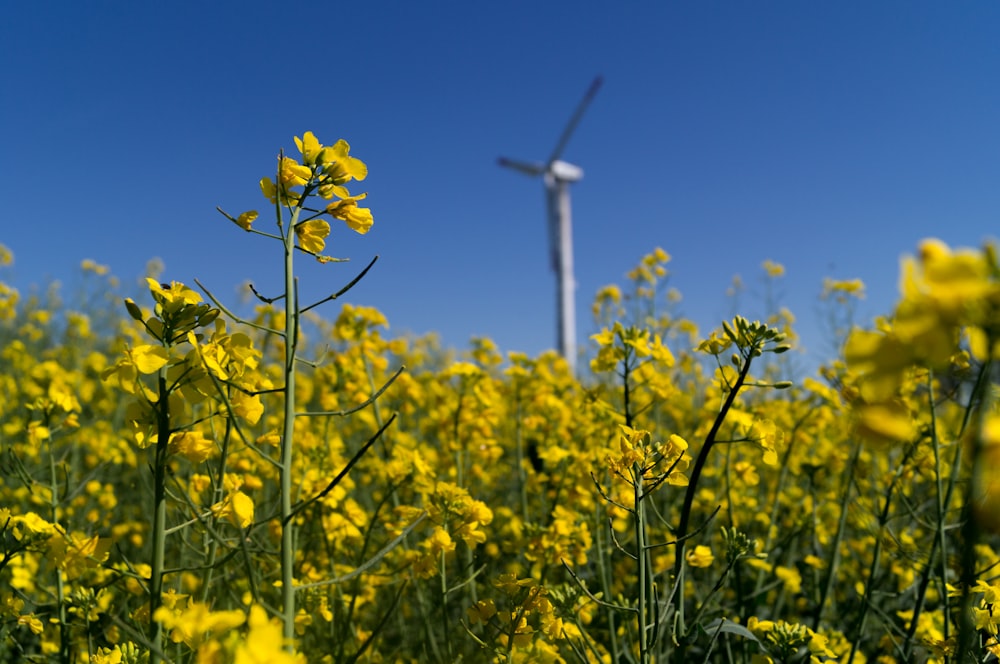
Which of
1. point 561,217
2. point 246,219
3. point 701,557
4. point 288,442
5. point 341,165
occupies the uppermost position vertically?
point 561,217

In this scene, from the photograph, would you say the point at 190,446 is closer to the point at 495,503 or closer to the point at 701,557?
the point at 701,557

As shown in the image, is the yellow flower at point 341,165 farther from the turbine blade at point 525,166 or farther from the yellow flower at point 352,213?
the turbine blade at point 525,166

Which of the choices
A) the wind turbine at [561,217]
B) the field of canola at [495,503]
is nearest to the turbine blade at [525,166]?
the wind turbine at [561,217]

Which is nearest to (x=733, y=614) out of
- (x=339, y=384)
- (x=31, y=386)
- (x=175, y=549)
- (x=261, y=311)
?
(x=339, y=384)

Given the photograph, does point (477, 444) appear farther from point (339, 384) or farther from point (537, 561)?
point (537, 561)

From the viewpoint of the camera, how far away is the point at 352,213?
1.35 m

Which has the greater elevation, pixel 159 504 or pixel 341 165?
pixel 341 165

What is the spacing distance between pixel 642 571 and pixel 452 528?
33.5 inches

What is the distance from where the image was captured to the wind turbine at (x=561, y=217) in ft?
67.1

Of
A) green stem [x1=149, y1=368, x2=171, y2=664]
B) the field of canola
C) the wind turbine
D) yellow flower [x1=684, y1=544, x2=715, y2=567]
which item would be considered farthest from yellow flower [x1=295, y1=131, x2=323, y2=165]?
the wind turbine

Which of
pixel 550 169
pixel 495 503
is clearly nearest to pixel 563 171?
pixel 550 169

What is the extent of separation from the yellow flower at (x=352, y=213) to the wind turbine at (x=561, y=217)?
736 inches

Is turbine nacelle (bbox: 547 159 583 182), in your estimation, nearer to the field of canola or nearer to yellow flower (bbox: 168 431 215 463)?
the field of canola

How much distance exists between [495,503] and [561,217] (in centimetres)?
1765
